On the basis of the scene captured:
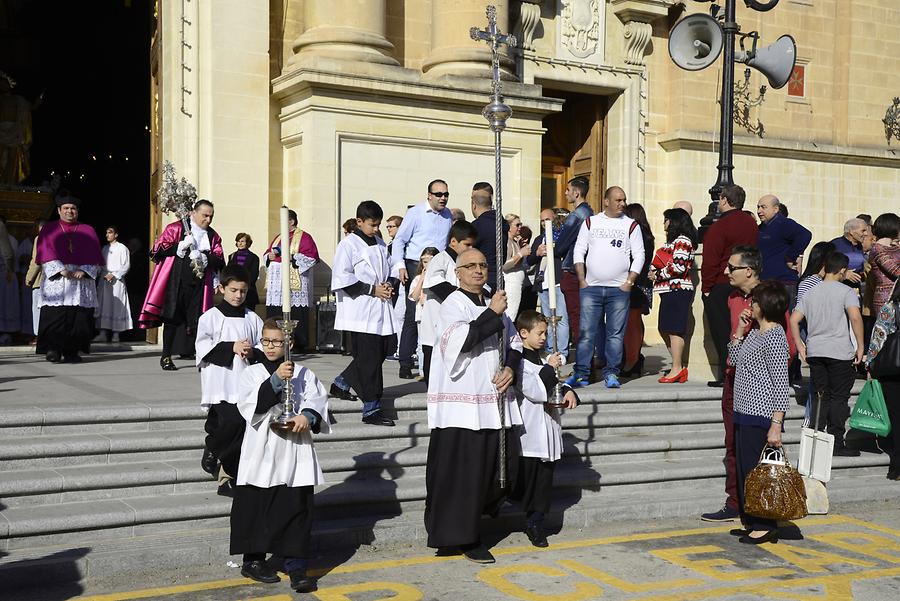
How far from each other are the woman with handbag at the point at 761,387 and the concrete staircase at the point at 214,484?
3.20 feet

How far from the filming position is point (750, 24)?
18.8m

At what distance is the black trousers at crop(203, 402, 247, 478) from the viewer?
7062 mm

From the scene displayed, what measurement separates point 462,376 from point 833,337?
4407 millimetres

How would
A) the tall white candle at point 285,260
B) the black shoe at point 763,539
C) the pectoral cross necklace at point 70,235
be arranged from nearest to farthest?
the tall white candle at point 285,260
the black shoe at point 763,539
the pectoral cross necklace at point 70,235

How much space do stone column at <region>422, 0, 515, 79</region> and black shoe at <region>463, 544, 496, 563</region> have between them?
32.0ft

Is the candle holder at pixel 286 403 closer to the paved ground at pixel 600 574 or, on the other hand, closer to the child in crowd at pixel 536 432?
the paved ground at pixel 600 574

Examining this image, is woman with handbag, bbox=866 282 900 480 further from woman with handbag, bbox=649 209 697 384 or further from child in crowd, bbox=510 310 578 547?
child in crowd, bbox=510 310 578 547

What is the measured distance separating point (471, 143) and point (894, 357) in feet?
24.9

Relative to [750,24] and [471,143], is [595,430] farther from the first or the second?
[750,24]

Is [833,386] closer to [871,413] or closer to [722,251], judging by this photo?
[871,413]

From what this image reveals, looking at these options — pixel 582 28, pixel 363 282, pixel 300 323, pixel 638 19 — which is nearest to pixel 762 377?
pixel 363 282

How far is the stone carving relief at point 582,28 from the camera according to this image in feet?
57.2

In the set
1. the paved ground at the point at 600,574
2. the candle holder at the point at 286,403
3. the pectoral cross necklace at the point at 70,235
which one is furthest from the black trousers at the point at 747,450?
the pectoral cross necklace at the point at 70,235

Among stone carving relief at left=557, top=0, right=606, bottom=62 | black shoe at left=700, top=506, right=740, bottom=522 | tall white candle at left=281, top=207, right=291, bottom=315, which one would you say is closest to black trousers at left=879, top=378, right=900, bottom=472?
black shoe at left=700, top=506, right=740, bottom=522
